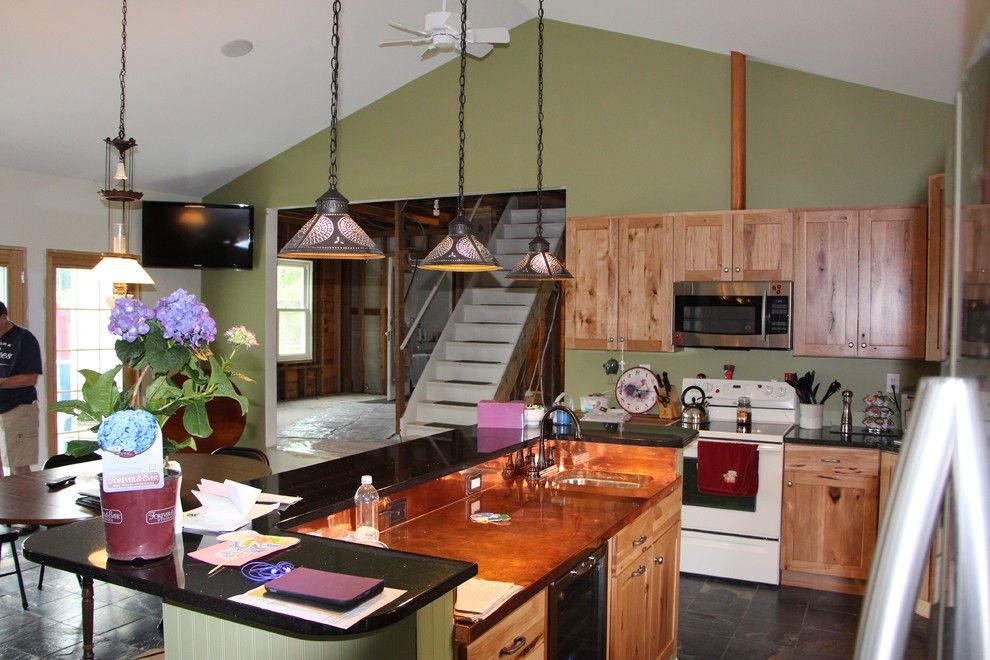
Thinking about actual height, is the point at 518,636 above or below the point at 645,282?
below

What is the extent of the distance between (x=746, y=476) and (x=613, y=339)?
128 centimetres

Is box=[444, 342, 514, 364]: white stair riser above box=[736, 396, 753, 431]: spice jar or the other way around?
above

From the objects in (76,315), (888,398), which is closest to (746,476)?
(888,398)

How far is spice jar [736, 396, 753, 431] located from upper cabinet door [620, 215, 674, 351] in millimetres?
588

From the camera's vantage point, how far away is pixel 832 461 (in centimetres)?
464

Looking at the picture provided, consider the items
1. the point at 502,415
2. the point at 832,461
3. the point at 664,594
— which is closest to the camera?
the point at 664,594

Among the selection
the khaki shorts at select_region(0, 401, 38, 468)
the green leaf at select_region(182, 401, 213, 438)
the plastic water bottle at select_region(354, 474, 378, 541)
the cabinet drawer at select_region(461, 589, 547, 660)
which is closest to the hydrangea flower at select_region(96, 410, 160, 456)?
the green leaf at select_region(182, 401, 213, 438)

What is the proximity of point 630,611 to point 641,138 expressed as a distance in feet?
12.3

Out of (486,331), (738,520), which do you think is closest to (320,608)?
(738,520)

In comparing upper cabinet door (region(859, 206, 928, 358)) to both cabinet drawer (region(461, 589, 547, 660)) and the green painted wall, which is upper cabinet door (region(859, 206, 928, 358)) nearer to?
the green painted wall

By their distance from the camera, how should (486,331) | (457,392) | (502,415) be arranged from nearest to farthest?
(502,415), (457,392), (486,331)

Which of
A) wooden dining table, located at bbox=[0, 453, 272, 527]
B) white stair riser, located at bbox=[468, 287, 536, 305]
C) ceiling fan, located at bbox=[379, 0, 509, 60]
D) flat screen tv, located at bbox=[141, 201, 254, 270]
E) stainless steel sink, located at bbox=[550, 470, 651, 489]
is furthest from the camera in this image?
white stair riser, located at bbox=[468, 287, 536, 305]

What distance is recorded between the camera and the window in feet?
40.0

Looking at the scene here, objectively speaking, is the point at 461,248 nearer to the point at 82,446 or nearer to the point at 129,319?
the point at 129,319
